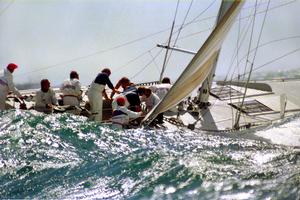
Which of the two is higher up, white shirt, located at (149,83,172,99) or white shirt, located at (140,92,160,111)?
white shirt, located at (149,83,172,99)

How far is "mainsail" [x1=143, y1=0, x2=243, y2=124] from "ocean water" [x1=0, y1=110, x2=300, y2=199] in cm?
130

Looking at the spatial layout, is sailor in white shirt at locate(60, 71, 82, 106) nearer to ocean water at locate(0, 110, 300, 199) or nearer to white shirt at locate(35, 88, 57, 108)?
white shirt at locate(35, 88, 57, 108)

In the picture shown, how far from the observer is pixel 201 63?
45.9ft

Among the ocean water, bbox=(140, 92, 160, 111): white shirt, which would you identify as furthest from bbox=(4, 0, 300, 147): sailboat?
the ocean water

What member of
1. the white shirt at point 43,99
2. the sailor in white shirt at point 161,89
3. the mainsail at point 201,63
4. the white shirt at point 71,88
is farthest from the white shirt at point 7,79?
the mainsail at point 201,63

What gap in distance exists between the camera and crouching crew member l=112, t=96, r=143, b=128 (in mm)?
16047

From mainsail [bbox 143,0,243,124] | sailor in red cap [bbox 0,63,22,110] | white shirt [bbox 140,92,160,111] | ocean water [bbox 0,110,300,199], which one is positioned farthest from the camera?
sailor in red cap [bbox 0,63,22,110]

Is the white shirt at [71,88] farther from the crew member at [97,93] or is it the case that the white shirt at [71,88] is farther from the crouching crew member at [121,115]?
the crouching crew member at [121,115]

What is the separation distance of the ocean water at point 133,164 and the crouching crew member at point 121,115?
0.33 meters

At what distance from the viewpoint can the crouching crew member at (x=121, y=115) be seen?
16.0m

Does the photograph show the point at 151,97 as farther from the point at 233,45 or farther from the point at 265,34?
the point at 265,34

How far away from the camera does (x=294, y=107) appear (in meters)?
20.3

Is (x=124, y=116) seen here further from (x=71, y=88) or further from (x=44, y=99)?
(x=44, y=99)

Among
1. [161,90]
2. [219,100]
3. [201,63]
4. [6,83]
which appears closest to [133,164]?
[201,63]
